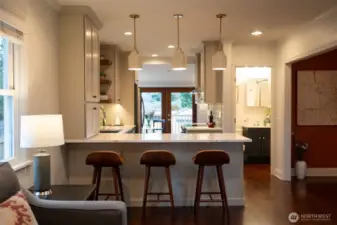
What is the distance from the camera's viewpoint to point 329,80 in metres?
6.36

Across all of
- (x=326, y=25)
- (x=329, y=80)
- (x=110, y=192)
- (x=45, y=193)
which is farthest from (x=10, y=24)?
(x=329, y=80)

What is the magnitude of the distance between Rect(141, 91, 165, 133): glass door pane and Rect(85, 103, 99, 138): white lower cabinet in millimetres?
7552

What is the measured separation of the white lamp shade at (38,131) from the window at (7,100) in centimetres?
33

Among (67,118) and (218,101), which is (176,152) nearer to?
(67,118)

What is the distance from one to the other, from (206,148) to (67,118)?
181cm

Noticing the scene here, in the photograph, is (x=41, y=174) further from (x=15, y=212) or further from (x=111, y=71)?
(x=111, y=71)

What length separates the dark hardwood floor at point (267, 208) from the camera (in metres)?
3.89

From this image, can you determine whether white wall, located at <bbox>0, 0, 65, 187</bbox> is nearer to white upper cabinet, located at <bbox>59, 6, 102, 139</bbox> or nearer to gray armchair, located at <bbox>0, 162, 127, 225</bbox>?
white upper cabinet, located at <bbox>59, 6, 102, 139</bbox>

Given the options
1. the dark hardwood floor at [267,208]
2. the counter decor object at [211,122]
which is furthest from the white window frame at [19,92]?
the counter decor object at [211,122]

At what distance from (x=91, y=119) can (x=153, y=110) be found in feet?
26.3

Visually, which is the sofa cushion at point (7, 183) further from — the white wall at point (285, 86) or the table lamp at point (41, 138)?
the white wall at point (285, 86)

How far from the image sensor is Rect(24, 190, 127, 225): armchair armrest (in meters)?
2.41

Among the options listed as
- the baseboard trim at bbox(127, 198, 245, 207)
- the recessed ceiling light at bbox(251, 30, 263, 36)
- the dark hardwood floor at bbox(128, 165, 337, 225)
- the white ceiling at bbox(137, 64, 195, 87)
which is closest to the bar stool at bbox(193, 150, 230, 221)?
the dark hardwood floor at bbox(128, 165, 337, 225)

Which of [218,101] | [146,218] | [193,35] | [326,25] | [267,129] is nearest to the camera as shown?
[146,218]
